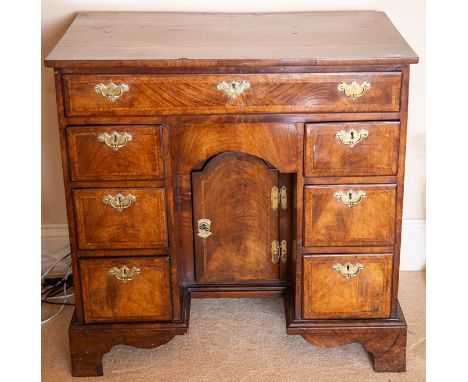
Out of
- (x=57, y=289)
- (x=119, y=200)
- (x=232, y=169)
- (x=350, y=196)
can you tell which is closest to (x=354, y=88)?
(x=350, y=196)

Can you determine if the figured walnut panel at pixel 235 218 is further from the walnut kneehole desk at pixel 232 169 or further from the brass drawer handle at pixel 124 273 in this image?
the brass drawer handle at pixel 124 273

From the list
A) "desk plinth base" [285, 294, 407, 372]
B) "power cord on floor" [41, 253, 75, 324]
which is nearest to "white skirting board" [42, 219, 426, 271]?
"power cord on floor" [41, 253, 75, 324]

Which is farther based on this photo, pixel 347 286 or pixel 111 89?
pixel 347 286

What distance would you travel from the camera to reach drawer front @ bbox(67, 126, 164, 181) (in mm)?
1763

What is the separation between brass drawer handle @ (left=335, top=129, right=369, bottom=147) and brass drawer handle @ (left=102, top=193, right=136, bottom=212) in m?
0.51

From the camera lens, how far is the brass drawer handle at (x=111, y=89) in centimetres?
172

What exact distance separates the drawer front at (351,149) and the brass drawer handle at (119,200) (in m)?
0.43

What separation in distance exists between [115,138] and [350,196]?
1.88 ft

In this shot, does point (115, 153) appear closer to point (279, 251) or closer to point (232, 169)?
point (232, 169)

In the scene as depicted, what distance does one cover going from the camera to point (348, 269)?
74.9 inches

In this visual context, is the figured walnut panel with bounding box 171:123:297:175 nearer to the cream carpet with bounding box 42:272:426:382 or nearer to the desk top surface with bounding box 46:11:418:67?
the desk top surface with bounding box 46:11:418:67

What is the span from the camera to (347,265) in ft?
6.23

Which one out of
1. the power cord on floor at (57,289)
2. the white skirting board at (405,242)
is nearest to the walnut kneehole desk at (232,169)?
the power cord on floor at (57,289)

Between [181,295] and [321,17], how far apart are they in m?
0.83
